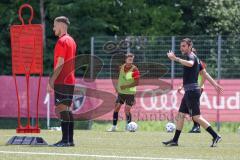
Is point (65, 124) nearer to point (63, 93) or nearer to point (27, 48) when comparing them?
point (63, 93)

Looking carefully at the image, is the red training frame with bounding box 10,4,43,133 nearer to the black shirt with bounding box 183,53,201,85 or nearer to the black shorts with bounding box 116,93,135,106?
the black shirt with bounding box 183,53,201,85

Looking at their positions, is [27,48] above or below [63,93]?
above

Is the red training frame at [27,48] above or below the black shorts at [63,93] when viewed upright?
above

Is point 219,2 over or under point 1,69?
over

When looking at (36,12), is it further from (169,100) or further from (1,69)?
(169,100)

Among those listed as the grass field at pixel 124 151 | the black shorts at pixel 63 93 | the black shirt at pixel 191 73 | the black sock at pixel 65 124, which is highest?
the black shirt at pixel 191 73

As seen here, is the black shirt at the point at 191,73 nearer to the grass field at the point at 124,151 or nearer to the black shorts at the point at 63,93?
the grass field at the point at 124,151

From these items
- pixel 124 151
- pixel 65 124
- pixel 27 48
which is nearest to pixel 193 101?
pixel 124 151

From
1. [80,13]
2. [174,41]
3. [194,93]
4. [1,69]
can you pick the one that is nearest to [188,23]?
[80,13]

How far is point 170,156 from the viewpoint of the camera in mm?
12023

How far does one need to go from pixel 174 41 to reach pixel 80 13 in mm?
9905

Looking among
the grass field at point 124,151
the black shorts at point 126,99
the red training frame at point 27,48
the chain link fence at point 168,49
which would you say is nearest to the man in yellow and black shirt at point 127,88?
the black shorts at point 126,99

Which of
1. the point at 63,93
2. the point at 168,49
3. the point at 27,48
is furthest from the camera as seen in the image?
the point at 168,49

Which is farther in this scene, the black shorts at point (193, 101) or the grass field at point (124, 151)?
the black shorts at point (193, 101)
